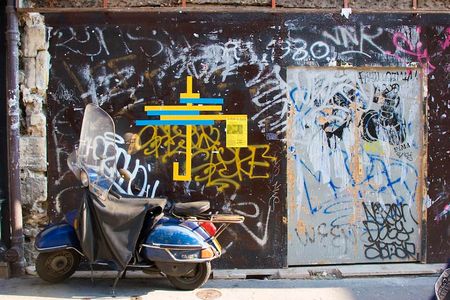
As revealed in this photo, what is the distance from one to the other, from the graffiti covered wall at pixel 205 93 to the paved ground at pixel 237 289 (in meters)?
0.53

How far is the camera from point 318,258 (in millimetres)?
6508

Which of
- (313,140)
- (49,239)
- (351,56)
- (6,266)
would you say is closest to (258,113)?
(313,140)

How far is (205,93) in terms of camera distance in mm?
6305

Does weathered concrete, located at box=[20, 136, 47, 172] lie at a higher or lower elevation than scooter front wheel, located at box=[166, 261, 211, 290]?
higher

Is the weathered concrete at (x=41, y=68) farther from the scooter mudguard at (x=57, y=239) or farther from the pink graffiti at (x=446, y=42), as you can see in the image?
the pink graffiti at (x=446, y=42)

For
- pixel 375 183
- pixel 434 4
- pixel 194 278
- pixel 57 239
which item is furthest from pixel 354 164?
pixel 57 239

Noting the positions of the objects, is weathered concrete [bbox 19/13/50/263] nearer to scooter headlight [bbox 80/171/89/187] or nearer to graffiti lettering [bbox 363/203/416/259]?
scooter headlight [bbox 80/171/89/187]

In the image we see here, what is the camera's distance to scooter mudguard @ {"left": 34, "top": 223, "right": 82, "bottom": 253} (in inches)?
217

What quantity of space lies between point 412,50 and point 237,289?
353 cm

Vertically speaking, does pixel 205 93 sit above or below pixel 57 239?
above

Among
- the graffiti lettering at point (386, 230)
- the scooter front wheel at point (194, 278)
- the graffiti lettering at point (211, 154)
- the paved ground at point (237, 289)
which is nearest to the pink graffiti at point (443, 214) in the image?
the graffiti lettering at point (386, 230)

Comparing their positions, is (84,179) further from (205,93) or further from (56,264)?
(205,93)

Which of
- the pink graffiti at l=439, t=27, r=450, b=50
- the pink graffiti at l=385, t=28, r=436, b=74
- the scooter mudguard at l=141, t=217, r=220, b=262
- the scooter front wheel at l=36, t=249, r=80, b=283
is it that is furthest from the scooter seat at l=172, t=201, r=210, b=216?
the pink graffiti at l=439, t=27, r=450, b=50

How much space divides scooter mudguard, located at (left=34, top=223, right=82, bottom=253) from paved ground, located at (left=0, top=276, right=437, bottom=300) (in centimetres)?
48
